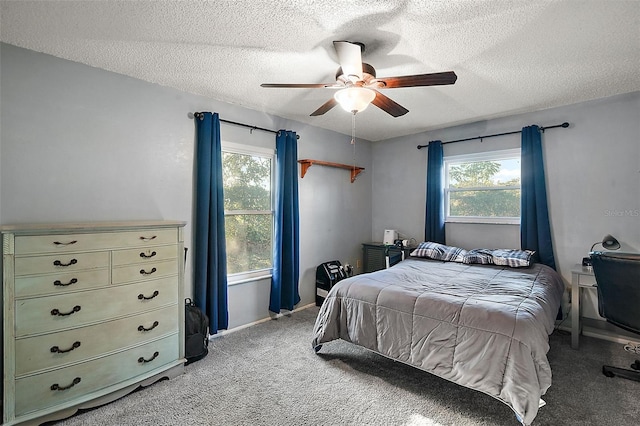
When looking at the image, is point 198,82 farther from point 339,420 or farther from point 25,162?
point 339,420

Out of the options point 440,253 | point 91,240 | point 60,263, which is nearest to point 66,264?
point 60,263

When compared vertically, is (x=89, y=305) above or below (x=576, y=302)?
above

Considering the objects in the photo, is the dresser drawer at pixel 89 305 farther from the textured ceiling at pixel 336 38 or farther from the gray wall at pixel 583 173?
the gray wall at pixel 583 173

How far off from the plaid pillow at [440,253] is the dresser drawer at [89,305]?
287 cm

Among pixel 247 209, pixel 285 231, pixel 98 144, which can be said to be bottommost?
pixel 285 231

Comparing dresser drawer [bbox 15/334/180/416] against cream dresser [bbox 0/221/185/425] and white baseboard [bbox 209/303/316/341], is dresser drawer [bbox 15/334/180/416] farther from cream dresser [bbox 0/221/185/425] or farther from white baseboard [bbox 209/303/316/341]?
white baseboard [bbox 209/303/316/341]

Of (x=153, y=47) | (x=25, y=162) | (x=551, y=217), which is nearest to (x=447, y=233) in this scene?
(x=551, y=217)

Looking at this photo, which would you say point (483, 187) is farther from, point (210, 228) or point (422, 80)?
point (210, 228)

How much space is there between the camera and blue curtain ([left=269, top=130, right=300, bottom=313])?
370 centimetres

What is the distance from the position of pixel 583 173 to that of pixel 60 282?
15.8ft

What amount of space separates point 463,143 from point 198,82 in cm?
341

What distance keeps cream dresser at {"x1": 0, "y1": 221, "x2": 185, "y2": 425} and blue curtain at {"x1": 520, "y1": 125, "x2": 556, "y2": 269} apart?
3737 mm

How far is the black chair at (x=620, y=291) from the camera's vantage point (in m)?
2.13

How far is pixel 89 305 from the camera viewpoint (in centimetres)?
203
